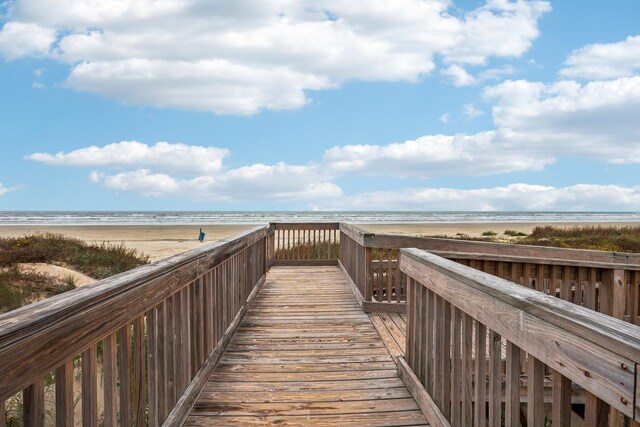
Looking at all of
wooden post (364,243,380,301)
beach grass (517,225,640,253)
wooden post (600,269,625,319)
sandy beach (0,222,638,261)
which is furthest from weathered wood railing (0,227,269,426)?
beach grass (517,225,640,253)

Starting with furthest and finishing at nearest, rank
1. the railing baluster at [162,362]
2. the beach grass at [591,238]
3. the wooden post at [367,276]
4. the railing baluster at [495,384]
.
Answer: the beach grass at [591,238] → the wooden post at [367,276] → the railing baluster at [162,362] → the railing baluster at [495,384]

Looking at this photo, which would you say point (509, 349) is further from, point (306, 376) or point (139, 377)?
point (306, 376)

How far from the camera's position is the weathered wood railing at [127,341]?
1308 millimetres

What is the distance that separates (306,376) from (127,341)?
6.56ft

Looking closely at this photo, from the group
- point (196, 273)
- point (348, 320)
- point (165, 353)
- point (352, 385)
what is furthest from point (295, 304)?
point (165, 353)

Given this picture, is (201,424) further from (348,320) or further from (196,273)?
(348,320)

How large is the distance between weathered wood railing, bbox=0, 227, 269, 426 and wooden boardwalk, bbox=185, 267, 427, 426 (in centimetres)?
23

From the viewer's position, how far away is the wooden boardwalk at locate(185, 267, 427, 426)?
9.90 ft

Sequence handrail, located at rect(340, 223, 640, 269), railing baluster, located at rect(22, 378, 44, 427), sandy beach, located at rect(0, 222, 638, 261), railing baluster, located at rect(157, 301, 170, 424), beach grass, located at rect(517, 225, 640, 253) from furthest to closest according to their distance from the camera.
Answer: sandy beach, located at rect(0, 222, 638, 261) < beach grass, located at rect(517, 225, 640, 253) < handrail, located at rect(340, 223, 640, 269) < railing baluster, located at rect(157, 301, 170, 424) < railing baluster, located at rect(22, 378, 44, 427)

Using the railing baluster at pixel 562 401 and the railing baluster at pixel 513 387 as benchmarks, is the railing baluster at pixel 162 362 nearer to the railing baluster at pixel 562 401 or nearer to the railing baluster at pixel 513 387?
the railing baluster at pixel 513 387

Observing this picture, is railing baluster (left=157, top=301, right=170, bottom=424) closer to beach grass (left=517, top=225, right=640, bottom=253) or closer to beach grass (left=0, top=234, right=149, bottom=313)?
beach grass (left=0, top=234, right=149, bottom=313)

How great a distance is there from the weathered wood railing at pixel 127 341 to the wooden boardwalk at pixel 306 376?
23 cm

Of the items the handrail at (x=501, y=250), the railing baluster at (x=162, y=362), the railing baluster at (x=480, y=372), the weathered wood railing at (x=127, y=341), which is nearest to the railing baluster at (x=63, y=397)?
the weathered wood railing at (x=127, y=341)

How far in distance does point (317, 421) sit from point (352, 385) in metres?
0.64
